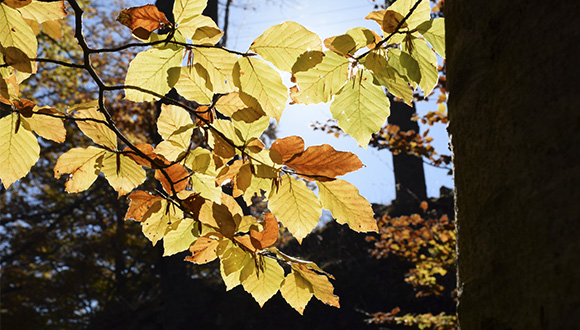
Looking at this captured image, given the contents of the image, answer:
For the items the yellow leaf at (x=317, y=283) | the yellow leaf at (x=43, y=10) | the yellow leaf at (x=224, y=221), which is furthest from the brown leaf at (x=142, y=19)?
the yellow leaf at (x=317, y=283)

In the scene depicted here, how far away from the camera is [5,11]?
901mm

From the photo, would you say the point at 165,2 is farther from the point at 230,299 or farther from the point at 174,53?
the point at 174,53

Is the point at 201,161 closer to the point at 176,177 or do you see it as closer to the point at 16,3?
the point at 176,177

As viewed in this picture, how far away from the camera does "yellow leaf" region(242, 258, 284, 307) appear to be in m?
0.99

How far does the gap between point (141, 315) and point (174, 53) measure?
8859 millimetres

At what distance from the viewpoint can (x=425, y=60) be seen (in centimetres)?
97

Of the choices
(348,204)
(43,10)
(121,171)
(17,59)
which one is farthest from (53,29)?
(348,204)

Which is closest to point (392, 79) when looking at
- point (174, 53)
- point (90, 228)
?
point (174, 53)

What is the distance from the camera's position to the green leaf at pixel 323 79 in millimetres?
959

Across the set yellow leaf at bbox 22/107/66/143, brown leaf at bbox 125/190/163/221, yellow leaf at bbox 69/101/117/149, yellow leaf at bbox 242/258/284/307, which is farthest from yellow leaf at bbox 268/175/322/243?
yellow leaf at bbox 22/107/66/143

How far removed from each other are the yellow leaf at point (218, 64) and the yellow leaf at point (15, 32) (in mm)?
376

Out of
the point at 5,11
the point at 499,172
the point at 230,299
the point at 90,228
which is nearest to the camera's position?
the point at 499,172

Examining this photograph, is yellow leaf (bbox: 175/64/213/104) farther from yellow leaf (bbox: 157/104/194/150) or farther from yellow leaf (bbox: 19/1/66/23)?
yellow leaf (bbox: 19/1/66/23)

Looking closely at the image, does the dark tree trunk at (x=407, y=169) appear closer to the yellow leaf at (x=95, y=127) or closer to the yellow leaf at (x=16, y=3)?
the yellow leaf at (x=95, y=127)
